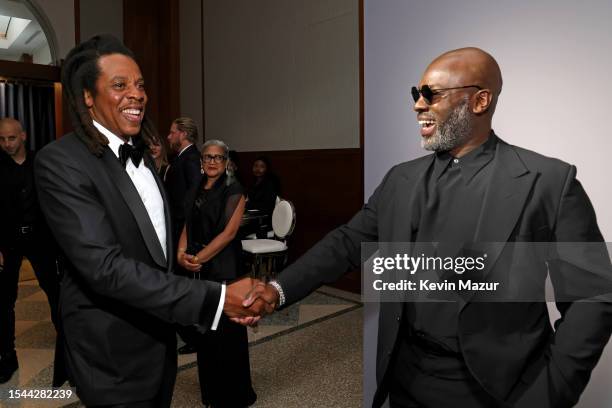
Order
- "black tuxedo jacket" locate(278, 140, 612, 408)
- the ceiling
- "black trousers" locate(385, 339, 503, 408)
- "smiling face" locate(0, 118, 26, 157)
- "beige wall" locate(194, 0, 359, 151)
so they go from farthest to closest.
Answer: the ceiling, "beige wall" locate(194, 0, 359, 151), "smiling face" locate(0, 118, 26, 157), "black trousers" locate(385, 339, 503, 408), "black tuxedo jacket" locate(278, 140, 612, 408)

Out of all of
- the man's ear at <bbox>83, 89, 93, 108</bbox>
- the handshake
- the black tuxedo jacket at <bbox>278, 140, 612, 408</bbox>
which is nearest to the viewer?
the black tuxedo jacket at <bbox>278, 140, 612, 408</bbox>

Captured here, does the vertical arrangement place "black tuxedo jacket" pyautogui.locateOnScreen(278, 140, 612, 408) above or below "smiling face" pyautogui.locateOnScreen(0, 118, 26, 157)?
below

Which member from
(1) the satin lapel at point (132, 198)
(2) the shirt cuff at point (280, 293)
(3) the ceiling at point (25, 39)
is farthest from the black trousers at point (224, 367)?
(3) the ceiling at point (25, 39)

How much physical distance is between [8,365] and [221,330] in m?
1.71

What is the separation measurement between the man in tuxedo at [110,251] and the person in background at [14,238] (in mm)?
2255

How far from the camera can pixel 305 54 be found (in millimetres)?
6090

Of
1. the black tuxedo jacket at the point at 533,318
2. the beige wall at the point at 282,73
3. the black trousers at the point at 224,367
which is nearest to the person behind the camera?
the black tuxedo jacket at the point at 533,318

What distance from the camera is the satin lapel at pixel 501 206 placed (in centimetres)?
140

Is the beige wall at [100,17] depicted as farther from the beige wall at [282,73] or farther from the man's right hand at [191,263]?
the man's right hand at [191,263]

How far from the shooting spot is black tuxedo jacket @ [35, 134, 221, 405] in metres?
1.40

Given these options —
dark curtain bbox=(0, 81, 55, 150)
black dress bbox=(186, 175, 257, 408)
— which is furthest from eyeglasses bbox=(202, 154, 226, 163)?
dark curtain bbox=(0, 81, 55, 150)

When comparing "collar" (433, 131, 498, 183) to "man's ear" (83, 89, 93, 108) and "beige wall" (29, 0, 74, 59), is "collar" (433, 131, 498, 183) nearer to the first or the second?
"man's ear" (83, 89, 93, 108)

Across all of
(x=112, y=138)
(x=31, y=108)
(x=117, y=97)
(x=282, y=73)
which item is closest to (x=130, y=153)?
(x=112, y=138)

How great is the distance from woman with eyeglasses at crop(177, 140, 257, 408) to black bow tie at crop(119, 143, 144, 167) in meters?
1.46
